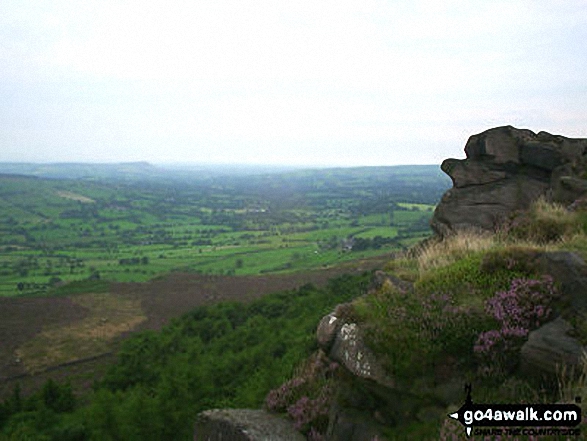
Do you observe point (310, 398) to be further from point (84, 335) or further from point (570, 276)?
point (84, 335)

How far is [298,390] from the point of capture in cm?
1329

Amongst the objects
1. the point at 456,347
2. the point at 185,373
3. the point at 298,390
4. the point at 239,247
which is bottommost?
the point at 239,247

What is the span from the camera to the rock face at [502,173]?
81.9ft

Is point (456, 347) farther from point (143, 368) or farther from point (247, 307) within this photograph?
point (247, 307)

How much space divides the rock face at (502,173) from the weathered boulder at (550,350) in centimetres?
1565

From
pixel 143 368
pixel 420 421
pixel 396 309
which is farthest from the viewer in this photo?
pixel 143 368

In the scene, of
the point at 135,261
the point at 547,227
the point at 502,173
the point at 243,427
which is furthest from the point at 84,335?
the point at 135,261

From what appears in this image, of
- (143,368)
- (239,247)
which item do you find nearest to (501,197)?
(143,368)

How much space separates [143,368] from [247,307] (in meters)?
20.5

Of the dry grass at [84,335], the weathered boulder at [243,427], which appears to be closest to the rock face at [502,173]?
the weathered boulder at [243,427]

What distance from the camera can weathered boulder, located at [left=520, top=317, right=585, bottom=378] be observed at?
26.6 feet

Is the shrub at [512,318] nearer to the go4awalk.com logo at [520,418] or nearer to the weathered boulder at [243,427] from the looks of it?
the go4awalk.com logo at [520,418]

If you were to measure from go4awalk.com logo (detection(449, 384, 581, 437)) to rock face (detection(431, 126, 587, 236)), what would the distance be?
677 inches

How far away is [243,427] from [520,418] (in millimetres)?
6413
